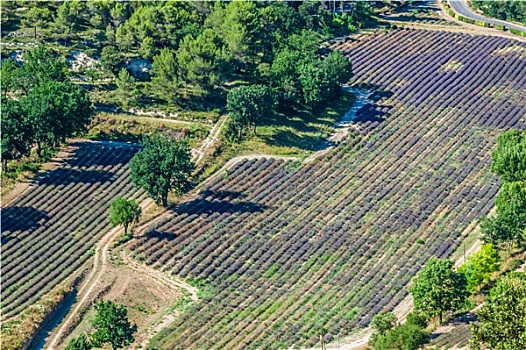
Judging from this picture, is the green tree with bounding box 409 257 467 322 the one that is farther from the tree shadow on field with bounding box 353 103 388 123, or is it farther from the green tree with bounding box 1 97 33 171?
the green tree with bounding box 1 97 33 171

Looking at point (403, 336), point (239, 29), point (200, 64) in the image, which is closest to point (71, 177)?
point (200, 64)

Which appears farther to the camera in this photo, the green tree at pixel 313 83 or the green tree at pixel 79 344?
the green tree at pixel 313 83

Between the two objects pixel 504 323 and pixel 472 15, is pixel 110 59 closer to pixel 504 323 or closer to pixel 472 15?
pixel 472 15

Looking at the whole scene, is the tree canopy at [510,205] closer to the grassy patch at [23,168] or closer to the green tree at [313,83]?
the green tree at [313,83]

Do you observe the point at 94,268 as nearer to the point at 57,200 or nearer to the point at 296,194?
the point at 57,200

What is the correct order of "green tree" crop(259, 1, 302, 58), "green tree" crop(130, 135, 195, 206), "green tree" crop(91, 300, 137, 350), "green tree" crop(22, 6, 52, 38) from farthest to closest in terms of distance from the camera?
"green tree" crop(259, 1, 302, 58)
"green tree" crop(22, 6, 52, 38)
"green tree" crop(130, 135, 195, 206)
"green tree" crop(91, 300, 137, 350)

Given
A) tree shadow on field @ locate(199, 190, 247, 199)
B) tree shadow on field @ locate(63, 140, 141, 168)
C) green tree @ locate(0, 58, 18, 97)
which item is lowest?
Answer: tree shadow on field @ locate(199, 190, 247, 199)

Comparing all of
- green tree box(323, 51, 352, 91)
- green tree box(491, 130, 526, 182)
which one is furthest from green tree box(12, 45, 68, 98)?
green tree box(491, 130, 526, 182)

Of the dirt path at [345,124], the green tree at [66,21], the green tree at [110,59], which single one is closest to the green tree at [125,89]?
the green tree at [110,59]
